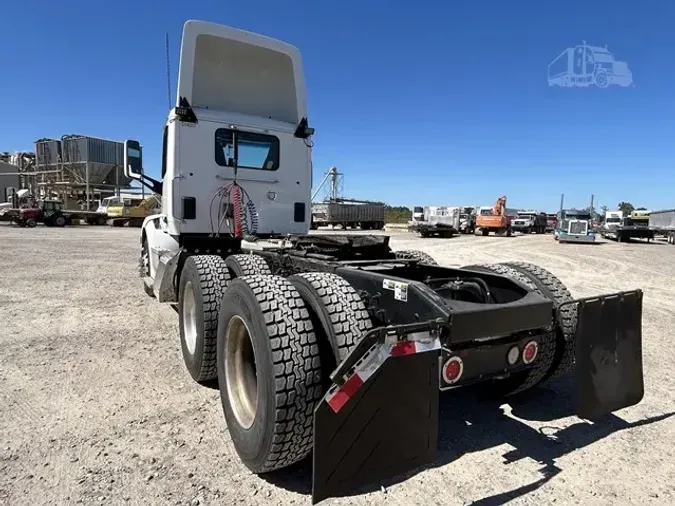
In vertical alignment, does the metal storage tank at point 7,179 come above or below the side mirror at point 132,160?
above

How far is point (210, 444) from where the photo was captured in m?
3.03

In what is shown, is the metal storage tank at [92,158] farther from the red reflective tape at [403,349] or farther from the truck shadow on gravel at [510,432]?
the red reflective tape at [403,349]

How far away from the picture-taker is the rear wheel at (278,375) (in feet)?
7.91

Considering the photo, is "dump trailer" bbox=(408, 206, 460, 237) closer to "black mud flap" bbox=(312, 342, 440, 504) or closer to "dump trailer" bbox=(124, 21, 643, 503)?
"dump trailer" bbox=(124, 21, 643, 503)

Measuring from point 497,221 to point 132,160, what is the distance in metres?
33.8

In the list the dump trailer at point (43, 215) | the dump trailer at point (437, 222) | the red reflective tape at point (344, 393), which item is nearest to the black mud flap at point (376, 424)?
the red reflective tape at point (344, 393)

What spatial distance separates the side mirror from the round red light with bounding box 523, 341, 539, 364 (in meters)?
5.30

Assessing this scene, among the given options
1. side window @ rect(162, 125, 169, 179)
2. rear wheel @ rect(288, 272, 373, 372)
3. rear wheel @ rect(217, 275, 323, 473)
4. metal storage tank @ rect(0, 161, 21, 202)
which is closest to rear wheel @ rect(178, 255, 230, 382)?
rear wheel @ rect(217, 275, 323, 473)

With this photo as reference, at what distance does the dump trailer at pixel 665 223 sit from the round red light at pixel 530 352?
3528 centimetres

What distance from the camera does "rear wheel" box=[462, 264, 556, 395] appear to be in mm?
3066

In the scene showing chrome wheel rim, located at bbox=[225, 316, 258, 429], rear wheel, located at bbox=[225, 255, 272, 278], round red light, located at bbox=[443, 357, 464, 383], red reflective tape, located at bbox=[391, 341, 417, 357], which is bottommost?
chrome wheel rim, located at bbox=[225, 316, 258, 429]

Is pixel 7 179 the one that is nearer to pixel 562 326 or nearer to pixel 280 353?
pixel 280 353

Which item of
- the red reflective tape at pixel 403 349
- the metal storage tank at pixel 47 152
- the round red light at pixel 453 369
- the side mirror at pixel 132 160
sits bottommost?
the round red light at pixel 453 369

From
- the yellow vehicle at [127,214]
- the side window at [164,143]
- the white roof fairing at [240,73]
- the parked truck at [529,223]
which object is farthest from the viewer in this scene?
→ the parked truck at [529,223]
